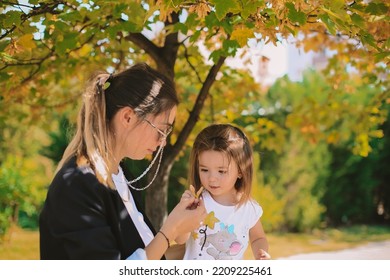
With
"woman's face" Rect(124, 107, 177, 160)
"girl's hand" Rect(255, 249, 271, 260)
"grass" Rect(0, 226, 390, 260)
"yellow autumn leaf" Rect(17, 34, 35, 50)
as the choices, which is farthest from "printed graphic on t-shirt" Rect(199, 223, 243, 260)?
"grass" Rect(0, 226, 390, 260)

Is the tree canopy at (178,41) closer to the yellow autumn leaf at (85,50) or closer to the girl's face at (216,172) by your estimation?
the yellow autumn leaf at (85,50)

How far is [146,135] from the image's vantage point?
2.30m

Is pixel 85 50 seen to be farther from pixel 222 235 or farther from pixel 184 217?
pixel 184 217

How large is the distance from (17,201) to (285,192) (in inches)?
143

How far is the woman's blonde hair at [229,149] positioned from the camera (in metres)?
2.78

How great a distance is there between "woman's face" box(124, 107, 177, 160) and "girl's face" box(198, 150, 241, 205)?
0.45 meters

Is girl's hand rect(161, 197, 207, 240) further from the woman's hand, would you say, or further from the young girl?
the young girl

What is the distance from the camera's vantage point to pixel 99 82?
7.60 feet

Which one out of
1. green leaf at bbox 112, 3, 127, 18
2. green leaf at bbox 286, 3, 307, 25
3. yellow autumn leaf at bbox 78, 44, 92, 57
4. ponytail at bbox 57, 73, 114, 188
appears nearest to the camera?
ponytail at bbox 57, 73, 114, 188

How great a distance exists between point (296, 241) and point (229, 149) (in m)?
5.19

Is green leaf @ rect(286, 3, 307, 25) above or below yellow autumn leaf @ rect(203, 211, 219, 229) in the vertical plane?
above

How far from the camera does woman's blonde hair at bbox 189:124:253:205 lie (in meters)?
2.78
